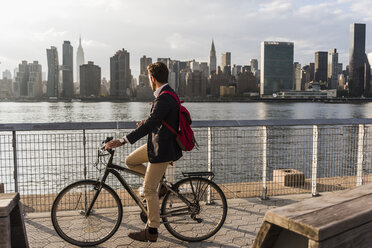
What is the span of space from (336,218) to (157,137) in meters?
2.05

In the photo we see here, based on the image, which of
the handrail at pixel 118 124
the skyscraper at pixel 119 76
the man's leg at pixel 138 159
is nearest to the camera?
the man's leg at pixel 138 159

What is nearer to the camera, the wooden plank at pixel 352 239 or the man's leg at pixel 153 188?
the wooden plank at pixel 352 239

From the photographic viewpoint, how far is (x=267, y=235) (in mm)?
1743

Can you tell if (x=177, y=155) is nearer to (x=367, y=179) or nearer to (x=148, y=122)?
(x=148, y=122)

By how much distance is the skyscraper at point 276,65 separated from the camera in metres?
173

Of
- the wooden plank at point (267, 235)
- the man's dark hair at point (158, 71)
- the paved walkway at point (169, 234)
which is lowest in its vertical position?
the paved walkway at point (169, 234)

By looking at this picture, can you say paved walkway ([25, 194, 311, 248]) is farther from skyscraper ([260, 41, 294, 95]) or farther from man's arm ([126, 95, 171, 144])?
skyscraper ([260, 41, 294, 95])

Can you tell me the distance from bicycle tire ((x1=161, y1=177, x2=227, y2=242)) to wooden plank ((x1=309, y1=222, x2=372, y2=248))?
7.19 feet

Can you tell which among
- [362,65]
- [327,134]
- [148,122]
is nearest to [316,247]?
[148,122]

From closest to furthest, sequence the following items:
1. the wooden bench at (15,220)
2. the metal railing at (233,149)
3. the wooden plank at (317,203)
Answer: the wooden plank at (317,203), the wooden bench at (15,220), the metal railing at (233,149)

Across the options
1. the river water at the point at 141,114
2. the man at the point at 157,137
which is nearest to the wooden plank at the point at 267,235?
the man at the point at 157,137

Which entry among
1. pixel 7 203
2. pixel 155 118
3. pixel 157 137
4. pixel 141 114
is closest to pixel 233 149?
pixel 157 137

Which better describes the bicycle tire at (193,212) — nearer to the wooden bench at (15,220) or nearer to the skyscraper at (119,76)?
the wooden bench at (15,220)

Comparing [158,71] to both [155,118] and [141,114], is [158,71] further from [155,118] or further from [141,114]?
[141,114]
